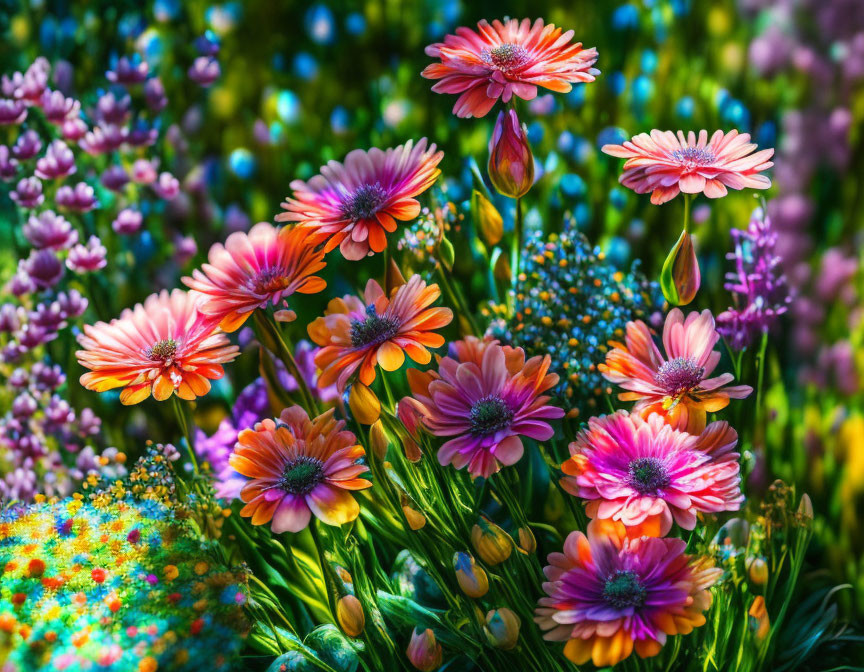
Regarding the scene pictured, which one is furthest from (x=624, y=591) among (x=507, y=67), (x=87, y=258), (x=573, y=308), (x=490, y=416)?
(x=87, y=258)

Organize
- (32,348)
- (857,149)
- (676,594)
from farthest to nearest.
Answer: (32,348) → (857,149) → (676,594)

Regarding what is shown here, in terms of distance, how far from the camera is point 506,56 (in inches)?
26.0

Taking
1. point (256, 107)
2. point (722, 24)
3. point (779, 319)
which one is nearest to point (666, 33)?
point (722, 24)

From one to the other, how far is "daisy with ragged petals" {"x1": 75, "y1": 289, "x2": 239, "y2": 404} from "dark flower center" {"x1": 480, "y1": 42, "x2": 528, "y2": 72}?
27cm

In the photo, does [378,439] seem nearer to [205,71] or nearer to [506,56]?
[506,56]

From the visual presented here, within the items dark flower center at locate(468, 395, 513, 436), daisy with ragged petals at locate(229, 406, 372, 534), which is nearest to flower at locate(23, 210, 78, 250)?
daisy with ragged petals at locate(229, 406, 372, 534)

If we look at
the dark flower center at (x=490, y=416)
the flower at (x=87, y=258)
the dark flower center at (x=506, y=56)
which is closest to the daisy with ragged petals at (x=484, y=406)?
the dark flower center at (x=490, y=416)

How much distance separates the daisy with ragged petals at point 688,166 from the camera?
24.4 inches

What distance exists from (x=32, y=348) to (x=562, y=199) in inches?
20.5

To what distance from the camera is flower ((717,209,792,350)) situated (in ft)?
2.31

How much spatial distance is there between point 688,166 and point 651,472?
0.21 meters

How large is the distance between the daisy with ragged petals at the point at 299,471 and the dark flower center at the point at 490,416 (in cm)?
7

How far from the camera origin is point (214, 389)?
83 centimetres

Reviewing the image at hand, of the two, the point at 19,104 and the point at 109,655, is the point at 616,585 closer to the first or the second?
the point at 109,655
